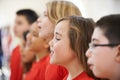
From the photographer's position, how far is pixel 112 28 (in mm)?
1106

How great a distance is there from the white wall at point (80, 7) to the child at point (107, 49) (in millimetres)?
867

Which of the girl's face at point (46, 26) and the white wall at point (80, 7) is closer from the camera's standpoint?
the girl's face at point (46, 26)

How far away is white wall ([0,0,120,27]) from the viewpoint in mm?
2056

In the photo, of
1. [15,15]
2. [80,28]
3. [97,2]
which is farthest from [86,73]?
[15,15]

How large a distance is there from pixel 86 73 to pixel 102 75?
0.76 feet

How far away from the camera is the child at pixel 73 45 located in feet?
4.49

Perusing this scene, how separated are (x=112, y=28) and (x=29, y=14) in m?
2.19

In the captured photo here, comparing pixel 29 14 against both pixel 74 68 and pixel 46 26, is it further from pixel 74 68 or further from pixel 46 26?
pixel 74 68

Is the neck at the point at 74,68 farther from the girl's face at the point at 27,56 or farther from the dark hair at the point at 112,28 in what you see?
the girl's face at the point at 27,56

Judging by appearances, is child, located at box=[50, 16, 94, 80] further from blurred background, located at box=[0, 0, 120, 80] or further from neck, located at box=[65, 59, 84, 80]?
blurred background, located at box=[0, 0, 120, 80]

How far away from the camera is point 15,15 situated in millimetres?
3568

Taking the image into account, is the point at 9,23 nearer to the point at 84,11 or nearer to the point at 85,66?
the point at 84,11

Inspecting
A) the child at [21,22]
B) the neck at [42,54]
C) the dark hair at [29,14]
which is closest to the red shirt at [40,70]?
the neck at [42,54]

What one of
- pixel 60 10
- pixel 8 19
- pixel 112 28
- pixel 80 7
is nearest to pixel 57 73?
pixel 60 10
